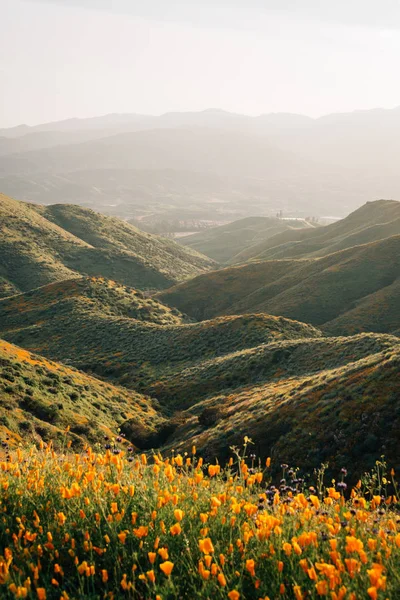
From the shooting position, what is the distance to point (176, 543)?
493cm

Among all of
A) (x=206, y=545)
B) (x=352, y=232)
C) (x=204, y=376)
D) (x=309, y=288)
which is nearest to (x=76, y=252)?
(x=309, y=288)

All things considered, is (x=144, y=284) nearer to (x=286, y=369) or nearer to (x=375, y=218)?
(x=375, y=218)

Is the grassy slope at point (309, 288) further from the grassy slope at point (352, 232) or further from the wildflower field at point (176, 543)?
the wildflower field at point (176, 543)

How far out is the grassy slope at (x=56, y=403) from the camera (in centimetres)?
2516

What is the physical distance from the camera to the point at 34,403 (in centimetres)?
2811

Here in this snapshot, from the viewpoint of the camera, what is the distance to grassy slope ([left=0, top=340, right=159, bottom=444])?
25156mm

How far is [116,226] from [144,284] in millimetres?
56900

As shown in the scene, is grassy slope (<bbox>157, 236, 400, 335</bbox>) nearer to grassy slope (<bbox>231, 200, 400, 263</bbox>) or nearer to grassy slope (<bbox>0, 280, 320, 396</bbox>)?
grassy slope (<bbox>0, 280, 320, 396</bbox>)

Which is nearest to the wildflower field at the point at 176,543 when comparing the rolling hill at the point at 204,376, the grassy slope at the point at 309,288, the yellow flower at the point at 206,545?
the yellow flower at the point at 206,545

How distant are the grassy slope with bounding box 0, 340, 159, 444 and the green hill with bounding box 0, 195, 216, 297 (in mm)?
65980

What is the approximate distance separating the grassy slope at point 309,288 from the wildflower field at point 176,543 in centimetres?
5879

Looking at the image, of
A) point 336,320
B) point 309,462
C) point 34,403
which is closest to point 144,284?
point 336,320

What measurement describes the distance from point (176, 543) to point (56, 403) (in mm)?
27420

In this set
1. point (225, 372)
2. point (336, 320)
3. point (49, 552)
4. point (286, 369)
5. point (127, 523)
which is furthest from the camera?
point (336, 320)
